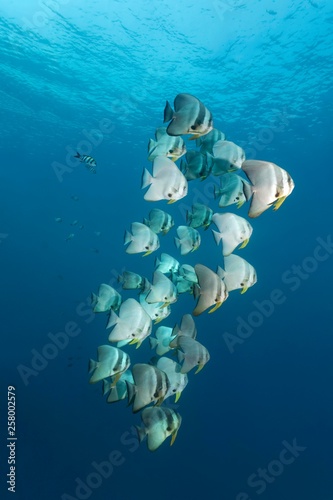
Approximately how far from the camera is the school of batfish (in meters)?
4.00

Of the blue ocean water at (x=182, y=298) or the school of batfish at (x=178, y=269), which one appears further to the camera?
the blue ocean water at (x=182, y=298)

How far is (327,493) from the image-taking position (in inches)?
778

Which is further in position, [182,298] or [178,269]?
[182,298]

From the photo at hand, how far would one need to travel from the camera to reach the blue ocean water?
57.4ft

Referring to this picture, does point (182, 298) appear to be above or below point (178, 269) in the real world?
above

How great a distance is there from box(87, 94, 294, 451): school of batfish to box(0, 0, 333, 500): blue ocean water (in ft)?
42.2

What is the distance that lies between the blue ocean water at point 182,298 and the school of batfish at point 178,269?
12867 millimetres

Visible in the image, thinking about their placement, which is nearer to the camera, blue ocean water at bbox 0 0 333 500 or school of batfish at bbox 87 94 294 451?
school of batfish at bbox 87 94 294 451

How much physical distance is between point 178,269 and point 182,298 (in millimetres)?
26265

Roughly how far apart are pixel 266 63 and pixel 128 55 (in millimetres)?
7928

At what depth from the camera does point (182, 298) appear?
32.3 meters

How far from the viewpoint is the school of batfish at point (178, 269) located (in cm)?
400

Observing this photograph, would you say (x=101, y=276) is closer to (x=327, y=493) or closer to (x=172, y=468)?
(x=172, y=468)

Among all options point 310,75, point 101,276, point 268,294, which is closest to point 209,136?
point 310,75
